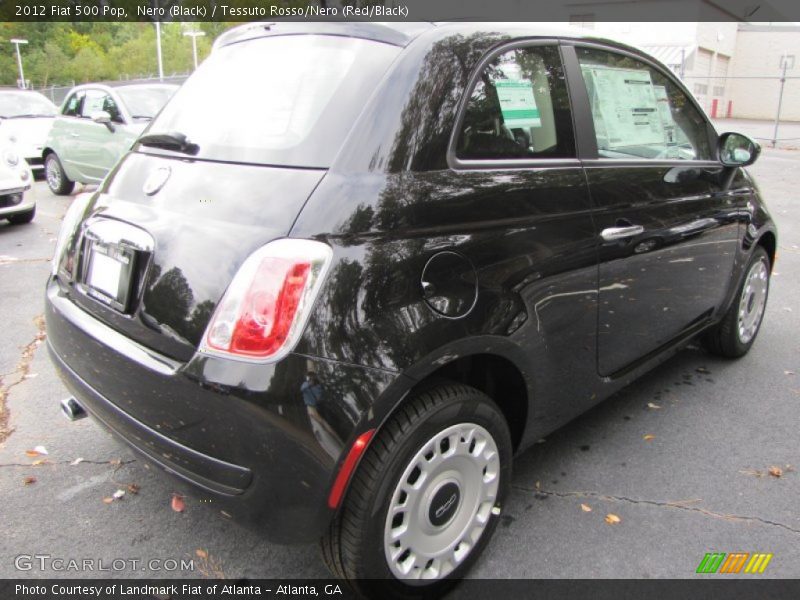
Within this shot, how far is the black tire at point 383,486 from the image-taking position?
183 centimetres

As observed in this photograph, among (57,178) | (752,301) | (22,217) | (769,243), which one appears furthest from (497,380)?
(57,178)

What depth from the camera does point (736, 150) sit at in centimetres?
346

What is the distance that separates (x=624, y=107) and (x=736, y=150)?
0.97 meters

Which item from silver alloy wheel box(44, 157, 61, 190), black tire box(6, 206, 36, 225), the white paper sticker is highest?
the white paper sticker

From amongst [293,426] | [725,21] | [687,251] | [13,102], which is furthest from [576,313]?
[725,21]

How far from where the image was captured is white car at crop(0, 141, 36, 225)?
306 inches

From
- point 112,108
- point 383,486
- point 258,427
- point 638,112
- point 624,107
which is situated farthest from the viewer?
point 112,108

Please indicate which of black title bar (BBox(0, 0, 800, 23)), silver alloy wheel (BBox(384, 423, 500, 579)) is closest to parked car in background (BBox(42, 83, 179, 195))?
black title bar (BBox(0, 0, 800, 23))

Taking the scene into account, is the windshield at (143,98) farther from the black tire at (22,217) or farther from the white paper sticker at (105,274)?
the white paper sticker at (105,274)

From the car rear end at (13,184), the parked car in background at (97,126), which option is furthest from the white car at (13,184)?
the parked car in background at (97,126)

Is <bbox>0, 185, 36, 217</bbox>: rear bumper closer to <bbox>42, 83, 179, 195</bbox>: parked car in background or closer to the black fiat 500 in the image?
<bbox>42, 83, 179, 195</bbox>: parked car in background

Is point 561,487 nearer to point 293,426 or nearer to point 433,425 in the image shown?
point 433,425

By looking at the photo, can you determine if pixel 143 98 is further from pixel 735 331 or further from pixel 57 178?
pixel 735 331

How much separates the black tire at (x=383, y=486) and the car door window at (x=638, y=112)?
4.21ft
